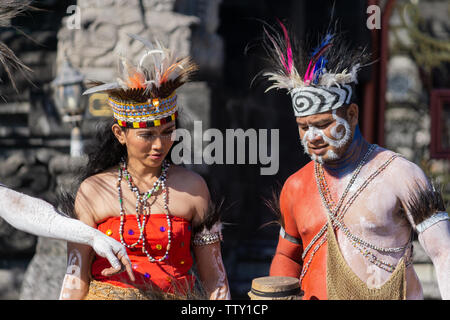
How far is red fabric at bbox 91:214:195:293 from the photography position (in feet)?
9.48

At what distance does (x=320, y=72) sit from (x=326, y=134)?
0.28 meters

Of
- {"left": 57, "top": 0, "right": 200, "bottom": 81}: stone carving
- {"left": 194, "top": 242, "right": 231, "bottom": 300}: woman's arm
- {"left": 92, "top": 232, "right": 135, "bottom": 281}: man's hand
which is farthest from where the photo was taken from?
{"left": 57, "top": 0, "right": 200, "bottom": 81}: stone carving

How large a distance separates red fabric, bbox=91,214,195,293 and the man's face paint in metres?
0.70

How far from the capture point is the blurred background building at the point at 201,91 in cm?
511

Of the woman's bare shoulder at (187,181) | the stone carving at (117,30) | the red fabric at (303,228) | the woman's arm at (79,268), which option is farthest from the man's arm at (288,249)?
the stone carving at (117,30)

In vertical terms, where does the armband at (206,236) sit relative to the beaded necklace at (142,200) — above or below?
below

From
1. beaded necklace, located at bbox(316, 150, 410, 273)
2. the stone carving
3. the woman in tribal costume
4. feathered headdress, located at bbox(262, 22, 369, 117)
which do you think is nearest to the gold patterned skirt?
the woman in tribal costume

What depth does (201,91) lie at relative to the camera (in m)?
5.27

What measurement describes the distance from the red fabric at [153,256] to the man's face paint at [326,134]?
2.29ft

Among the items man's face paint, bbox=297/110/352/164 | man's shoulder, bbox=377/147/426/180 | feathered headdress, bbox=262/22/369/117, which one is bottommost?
man's shoulder, bbox=377/147/426/180

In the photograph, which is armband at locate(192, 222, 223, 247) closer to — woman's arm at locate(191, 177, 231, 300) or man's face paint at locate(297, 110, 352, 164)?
woman's arm at locate(191, 177, 231, 300)

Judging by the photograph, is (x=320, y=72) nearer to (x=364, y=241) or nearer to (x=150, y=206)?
(x=364, y=241)

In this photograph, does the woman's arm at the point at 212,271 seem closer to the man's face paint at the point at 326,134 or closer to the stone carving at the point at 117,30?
the man's face paint at the point at 326,134

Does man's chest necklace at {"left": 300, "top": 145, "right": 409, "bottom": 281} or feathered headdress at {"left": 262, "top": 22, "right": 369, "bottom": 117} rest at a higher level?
feathered headdress at {"left": 262, "top": 22, "right": 369, "bottom": 117}
